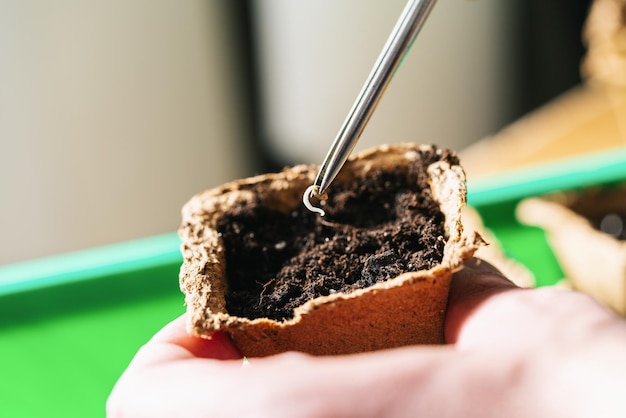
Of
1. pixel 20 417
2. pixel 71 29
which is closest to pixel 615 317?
pixel 20 417

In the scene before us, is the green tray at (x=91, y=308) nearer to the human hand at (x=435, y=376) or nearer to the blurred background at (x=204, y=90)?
the human hand at (x=435, y=376)

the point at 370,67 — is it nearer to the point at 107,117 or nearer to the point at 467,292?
the point at 107,117

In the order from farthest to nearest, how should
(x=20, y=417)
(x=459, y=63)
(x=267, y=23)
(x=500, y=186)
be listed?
(x=459, y=63), (x=267, y=23), (x=500, y=186), (x=20, y=417)

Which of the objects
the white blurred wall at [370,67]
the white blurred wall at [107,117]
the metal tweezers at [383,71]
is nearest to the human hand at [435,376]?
the metal tweezers at [383,71]

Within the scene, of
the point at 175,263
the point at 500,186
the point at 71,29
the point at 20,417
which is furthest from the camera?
the point at 71,29

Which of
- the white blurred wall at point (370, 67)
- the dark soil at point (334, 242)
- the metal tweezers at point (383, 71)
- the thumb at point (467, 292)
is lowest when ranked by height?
the white blurred wall at point (370, 67)

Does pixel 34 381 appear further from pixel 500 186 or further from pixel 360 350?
pixel 500 186

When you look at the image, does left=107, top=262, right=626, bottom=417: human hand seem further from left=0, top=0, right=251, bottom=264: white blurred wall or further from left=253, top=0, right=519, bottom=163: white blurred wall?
left=253, top=0, right=519, bottom=163: white blurred wall
